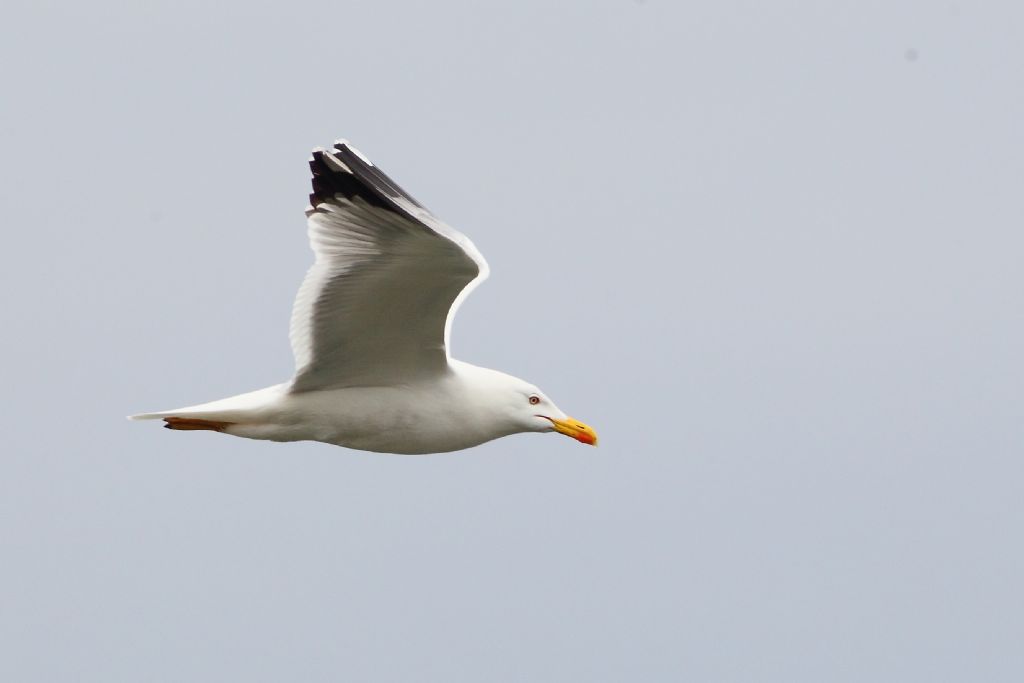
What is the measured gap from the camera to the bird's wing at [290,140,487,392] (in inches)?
591

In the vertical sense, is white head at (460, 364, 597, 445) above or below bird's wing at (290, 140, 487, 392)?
below

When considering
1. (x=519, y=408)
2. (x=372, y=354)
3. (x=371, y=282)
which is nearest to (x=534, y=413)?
(x=519, y=408)

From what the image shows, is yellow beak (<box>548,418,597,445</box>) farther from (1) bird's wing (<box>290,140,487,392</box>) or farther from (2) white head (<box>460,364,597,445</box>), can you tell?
(1) bird's wing (<box>290,140,487,392</box>)

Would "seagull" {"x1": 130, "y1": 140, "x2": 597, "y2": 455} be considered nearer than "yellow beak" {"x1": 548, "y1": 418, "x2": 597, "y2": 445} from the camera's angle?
Yes

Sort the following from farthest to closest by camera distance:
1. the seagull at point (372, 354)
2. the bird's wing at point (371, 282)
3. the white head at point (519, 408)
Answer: the white head at point (519, 408), the seagull at point (372, 354), the bird's wing at point (371, 282)

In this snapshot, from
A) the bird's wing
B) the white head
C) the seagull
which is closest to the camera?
the bird's wing

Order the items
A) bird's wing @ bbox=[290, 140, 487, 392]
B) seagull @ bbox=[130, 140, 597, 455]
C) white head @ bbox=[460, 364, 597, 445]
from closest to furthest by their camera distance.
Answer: bird's wing @ bbox=[290, 140, 487, 392] < seagull @ bbox=[130, 140, 597, 455] < white head @ bbox=[460, 364, 597, 445]

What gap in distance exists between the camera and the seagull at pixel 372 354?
15.2m

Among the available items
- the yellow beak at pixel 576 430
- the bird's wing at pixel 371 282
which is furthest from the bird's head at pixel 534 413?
the bird's wing at pixel 371 282

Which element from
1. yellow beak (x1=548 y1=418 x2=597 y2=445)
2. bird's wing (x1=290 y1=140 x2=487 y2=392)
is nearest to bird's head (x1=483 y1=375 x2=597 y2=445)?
yellow beak (x1=548 y1=418 x2=597 y2=445)

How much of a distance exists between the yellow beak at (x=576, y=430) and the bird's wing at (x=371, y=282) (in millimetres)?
1082

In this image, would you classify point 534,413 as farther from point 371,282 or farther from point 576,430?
point 371,282

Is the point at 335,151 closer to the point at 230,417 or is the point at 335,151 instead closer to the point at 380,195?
the point at 380,195

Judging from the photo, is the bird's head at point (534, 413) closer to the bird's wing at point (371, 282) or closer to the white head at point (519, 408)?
the white head at point (519, 408)
